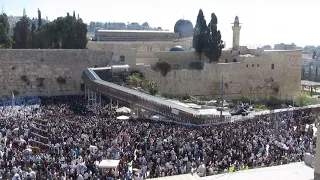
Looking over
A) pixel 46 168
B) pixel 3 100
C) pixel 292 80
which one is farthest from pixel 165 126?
pixel 292 80

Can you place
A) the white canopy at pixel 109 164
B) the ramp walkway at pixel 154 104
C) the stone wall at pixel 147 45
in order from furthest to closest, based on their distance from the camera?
the stone wall at pixel 147 45 → the ramp walkway at pixel 154 104 → the white canopy at pixel 109 164

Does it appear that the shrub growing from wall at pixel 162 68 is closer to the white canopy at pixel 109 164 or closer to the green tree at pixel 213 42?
the green tree at pixel 213 42

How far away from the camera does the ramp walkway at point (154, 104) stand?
66.6ft

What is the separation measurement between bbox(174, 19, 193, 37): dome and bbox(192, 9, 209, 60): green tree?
18.1 m

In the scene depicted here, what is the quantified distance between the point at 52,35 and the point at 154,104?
18.3 meters

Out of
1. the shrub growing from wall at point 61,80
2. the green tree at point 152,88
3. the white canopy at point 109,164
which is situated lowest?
the white canopy at point 109,164

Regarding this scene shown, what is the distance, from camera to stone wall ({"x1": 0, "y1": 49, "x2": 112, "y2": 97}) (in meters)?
33.4

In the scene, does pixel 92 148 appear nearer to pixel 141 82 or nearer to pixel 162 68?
pixel 141 82

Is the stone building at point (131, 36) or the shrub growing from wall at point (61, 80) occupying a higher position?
the stone building at point (131, 36)

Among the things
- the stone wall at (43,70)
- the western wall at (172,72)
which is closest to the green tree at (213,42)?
the western wall at (172,72)

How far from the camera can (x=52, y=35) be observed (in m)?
37.8

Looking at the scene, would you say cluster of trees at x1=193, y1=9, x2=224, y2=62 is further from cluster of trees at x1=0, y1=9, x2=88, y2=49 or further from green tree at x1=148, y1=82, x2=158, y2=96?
cluster of trees at x1=0, y1=9, x2=88, y2=49

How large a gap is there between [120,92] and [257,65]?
17.7 meters

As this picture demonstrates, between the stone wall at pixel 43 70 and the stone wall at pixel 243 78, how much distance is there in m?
5.15
